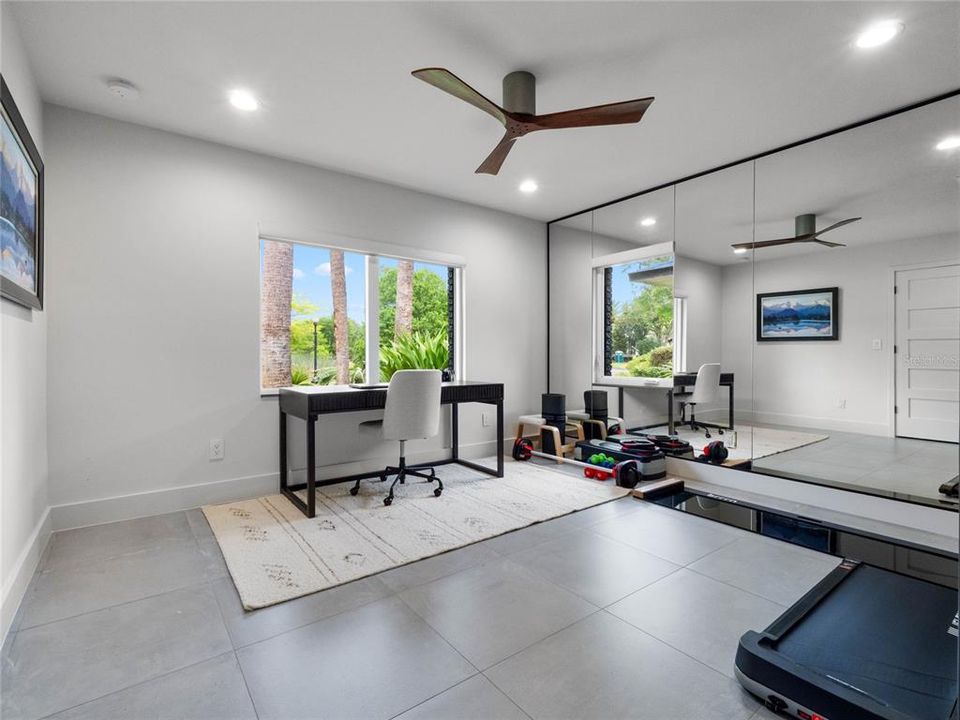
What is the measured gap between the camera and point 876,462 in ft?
9.65

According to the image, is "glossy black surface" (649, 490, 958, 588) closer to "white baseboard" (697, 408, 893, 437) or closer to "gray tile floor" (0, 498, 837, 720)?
"gray tile floor" (0, 498, 837, 720)

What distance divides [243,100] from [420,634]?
117 inches

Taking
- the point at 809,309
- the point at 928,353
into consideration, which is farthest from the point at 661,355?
the point at 928,353

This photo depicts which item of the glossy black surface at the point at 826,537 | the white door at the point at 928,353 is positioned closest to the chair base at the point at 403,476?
the glossy black surface at the point at 826,537

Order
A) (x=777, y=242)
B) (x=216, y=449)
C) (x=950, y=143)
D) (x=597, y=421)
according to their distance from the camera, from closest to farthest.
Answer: (x=950, y=143) → (x=216, y=449) → (x=777, y=242) → (x=597, y=421)

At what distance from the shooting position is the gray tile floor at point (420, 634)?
138cm

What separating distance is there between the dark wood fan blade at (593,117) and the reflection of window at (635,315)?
6.08ft

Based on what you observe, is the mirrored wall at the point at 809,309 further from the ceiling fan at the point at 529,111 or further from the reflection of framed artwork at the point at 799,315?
the ceiling fan at the point at 529,111

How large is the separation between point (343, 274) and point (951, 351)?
414 cm

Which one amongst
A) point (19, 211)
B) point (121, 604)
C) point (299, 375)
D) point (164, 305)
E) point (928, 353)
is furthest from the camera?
point (299, 375)

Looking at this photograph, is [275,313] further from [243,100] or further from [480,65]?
[480,65]

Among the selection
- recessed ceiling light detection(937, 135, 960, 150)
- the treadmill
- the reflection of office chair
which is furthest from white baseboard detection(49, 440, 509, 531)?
recessed ceiling light detection(937, 135, 960, 150)

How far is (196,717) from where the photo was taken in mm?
1321

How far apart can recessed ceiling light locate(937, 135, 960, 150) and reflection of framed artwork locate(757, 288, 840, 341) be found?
36.1 inches
